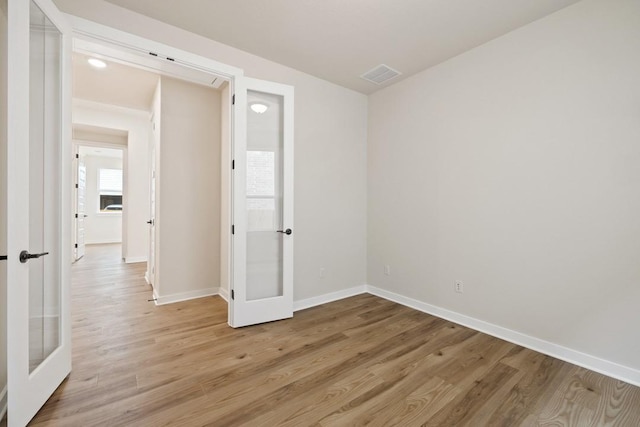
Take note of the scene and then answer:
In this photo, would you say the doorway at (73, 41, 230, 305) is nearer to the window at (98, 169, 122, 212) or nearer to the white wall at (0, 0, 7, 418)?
the white wall at (0, 0, 7, 418)

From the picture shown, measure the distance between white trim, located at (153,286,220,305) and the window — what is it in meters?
7.74

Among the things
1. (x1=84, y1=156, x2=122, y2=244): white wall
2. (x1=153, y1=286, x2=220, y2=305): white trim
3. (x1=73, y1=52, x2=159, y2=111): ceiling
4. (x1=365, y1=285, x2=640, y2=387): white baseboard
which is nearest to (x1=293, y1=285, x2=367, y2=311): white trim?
(x1=365, y1=285, x2=640, y2=387): white baseboard

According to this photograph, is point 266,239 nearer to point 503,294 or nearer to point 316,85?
point 316,85

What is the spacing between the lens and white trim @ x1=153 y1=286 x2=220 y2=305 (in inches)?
139

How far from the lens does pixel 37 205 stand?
1738 mm

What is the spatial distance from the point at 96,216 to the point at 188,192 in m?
7.67

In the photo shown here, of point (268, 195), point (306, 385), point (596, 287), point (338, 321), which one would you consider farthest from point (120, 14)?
point (596, 287)

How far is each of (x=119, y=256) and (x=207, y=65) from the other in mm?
5955

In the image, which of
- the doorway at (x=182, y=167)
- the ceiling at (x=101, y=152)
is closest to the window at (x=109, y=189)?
the ceiling at (x=101, y=152)

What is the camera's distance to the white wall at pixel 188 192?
3.64m

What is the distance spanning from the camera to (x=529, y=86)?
8.09ft

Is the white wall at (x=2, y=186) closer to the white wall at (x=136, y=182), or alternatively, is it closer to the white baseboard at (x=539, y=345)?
the white baseboard at (x=539, y=345)

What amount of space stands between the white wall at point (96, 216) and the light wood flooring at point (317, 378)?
7.61m

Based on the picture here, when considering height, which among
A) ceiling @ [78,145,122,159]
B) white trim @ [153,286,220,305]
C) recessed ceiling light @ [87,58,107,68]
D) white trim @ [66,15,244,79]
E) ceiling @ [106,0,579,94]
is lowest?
white trim @ [153,286,220,305]
